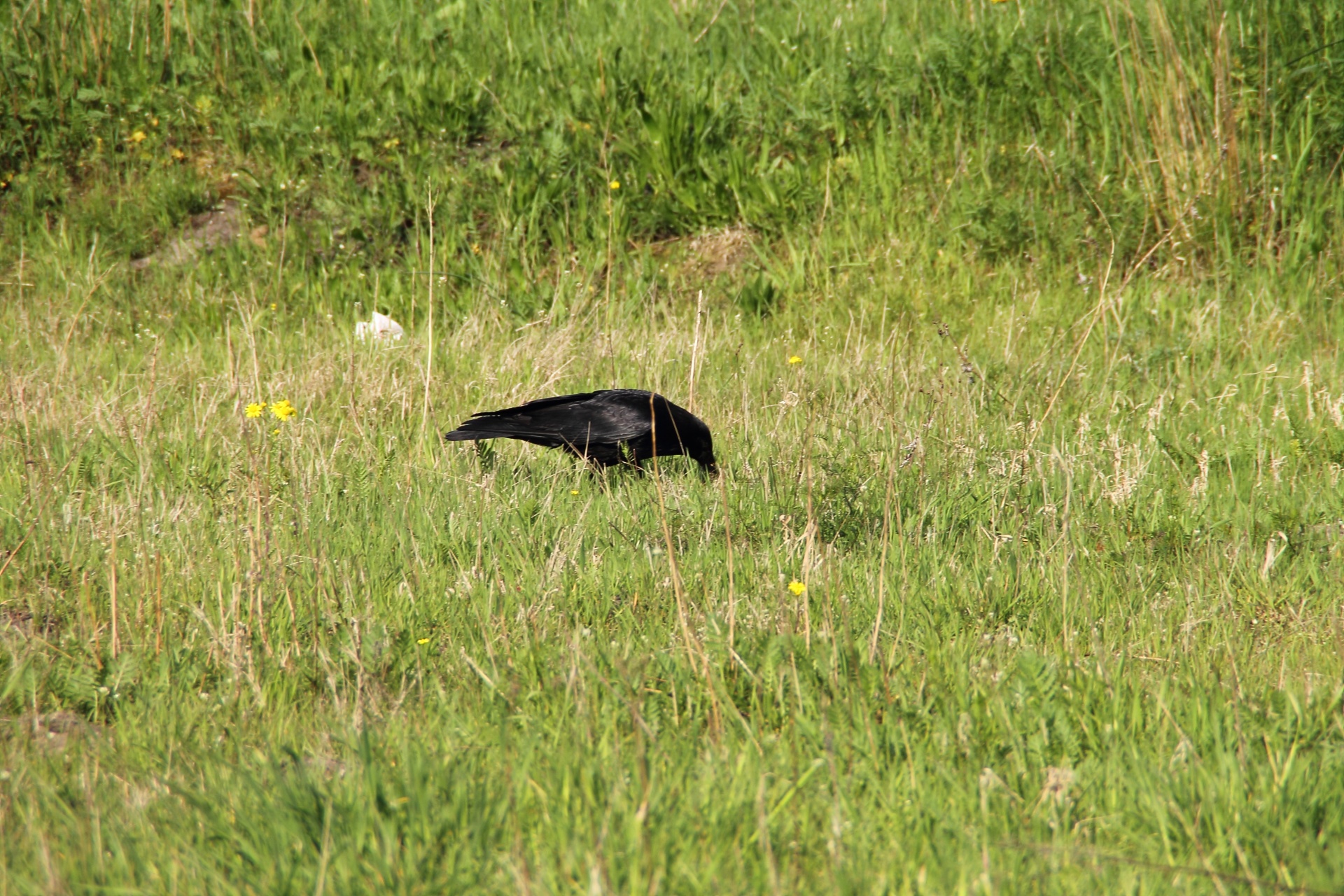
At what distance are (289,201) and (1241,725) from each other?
6148 millimetres

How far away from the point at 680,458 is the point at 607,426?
48cm

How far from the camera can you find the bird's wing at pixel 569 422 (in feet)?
14.0

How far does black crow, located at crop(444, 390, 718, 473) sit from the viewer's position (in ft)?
14.0

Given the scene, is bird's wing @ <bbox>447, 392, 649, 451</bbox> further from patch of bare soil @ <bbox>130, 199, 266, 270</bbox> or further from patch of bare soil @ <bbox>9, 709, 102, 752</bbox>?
patch of bare soil @ <bbox>130, 199, 266, 270</bbox>

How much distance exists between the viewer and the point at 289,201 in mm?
6797

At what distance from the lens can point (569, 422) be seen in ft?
14.1

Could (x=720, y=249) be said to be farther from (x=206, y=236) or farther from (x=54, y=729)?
(x=54, y=729)

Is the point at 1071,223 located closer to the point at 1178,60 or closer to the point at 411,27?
the point at 1178,60

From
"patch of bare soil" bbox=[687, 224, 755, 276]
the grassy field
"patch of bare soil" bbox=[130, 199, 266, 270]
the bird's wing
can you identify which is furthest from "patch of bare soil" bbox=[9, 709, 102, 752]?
"patch of bare soil" bbox=[130, 199, 266, 270]

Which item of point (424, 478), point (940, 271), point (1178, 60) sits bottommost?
point (424, 478)

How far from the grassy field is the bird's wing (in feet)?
0.67

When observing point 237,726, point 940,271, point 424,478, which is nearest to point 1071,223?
point 940,271

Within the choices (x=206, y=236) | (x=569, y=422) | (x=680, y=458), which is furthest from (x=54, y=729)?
(x=206, y=236)

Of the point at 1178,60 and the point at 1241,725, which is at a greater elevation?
the point at 1178,60
